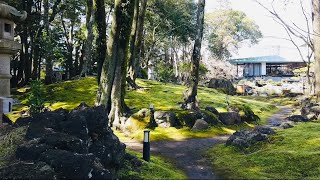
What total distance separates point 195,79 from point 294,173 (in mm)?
9069

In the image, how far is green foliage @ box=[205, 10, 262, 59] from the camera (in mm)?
53438

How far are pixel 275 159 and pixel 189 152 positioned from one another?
2845 mm

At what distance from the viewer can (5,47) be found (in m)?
8.77

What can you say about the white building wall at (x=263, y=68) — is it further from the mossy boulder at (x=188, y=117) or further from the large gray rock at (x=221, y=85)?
the mossy boulder at (x=188, y=117)

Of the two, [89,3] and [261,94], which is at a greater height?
[89,3]

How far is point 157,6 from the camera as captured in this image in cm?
3584

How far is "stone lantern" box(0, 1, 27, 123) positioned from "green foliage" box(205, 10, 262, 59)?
44136 millimetres

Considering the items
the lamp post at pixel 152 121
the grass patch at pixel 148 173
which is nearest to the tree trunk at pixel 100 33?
the lamp post at pixel 152 121

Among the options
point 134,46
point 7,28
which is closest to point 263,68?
point 134,46

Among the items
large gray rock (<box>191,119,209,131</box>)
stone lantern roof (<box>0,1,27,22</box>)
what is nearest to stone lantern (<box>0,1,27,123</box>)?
stone lantern roof (<box>0,1,27,22</box>)

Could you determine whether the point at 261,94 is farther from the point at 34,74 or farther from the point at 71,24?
the point at 34,74

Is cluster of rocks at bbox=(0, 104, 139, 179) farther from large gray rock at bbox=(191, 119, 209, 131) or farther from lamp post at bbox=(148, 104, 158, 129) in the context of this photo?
large gray rock at bbox=(191, 119, 209, 131)

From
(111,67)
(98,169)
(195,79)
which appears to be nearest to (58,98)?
(111,67)

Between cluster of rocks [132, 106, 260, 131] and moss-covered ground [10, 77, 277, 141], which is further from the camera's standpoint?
cluster of rocks [132, 106, 260, 131]
